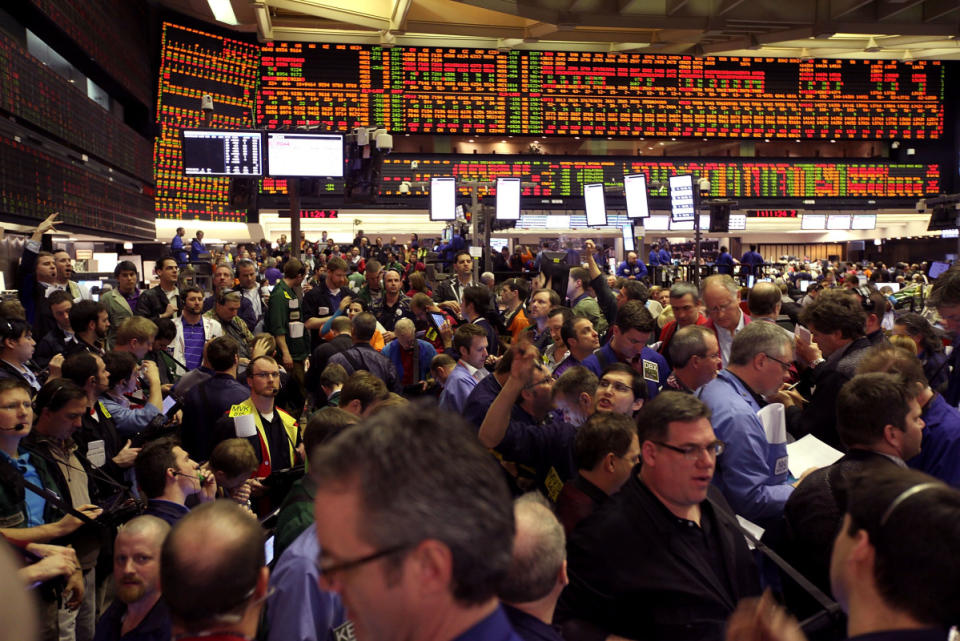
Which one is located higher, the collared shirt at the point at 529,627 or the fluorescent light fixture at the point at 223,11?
the fluorescent light fixture at the point at 223,11

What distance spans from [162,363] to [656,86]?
16730 mm

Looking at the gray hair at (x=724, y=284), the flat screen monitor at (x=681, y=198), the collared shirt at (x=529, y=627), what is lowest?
the collared shirt at (x=529, y=627)

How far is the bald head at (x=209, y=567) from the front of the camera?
1.75 meters

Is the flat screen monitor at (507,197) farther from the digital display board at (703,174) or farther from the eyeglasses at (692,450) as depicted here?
the eyeglasses at (692,450)

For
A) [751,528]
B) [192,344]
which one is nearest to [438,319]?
[192,344]

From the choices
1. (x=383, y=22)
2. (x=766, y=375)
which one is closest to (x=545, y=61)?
(x=383, y=22)

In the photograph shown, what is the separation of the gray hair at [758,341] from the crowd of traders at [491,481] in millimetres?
11

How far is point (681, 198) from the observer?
9.59 meters

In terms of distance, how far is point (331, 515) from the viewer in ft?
3.76

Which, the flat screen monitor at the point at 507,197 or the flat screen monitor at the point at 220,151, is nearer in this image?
the flat screen monitor at the point at 220,151

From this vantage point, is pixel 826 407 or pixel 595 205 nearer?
pixel 826 407

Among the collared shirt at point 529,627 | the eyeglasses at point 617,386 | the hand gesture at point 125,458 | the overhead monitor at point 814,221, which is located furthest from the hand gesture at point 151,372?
the overhead monitor at point 814,221

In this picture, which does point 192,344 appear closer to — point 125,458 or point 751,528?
point 125,458

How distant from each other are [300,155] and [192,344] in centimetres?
346
